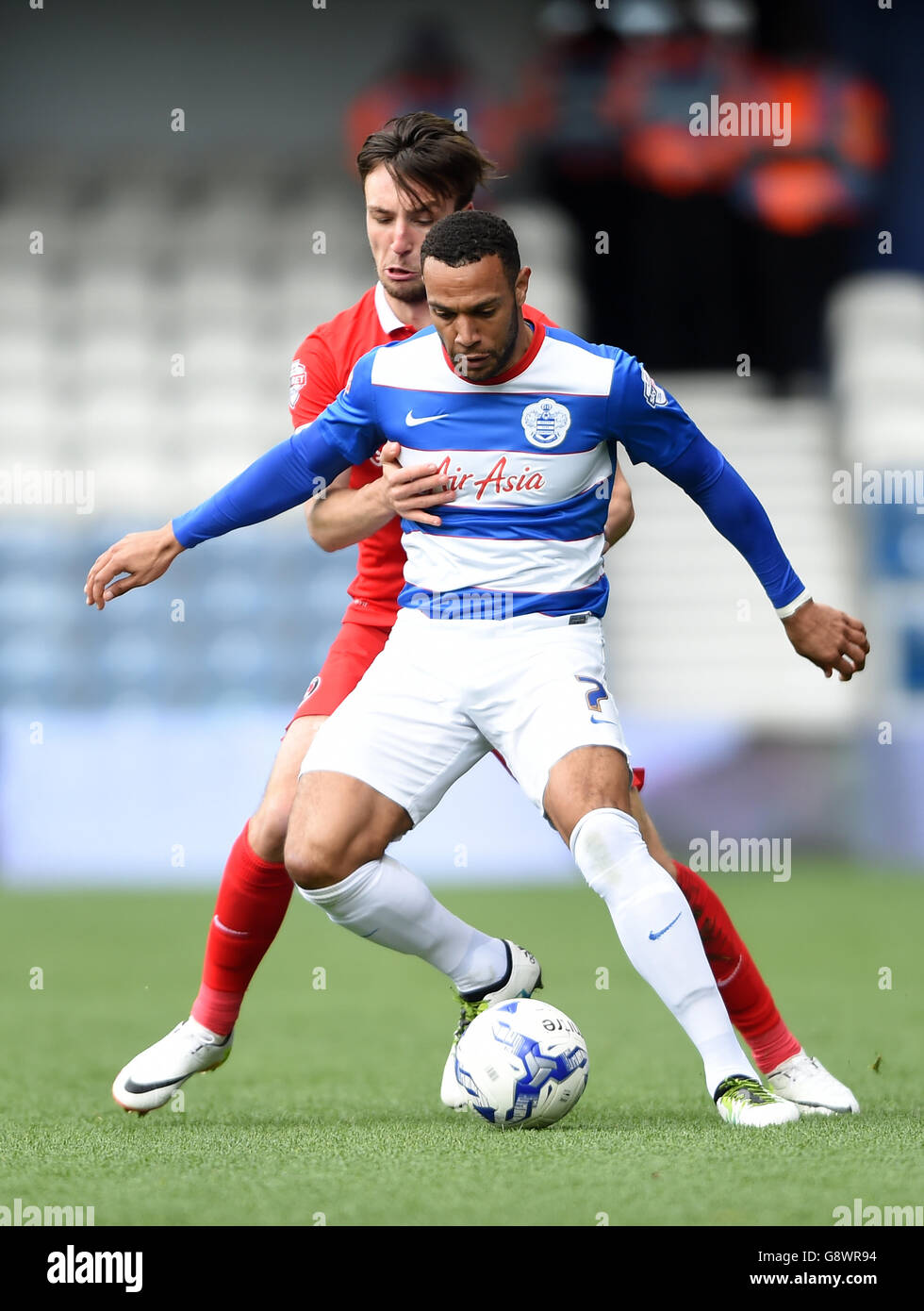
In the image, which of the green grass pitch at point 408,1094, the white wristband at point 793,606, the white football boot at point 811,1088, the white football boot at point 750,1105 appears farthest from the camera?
the white wristband at point 793,606

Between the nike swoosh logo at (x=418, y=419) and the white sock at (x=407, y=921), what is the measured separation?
3.07ft

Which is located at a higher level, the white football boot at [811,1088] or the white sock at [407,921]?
the white sock at [407,921]

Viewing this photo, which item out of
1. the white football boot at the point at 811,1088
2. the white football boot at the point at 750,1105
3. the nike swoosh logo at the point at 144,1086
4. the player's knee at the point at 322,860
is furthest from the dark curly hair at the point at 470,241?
the nike swoosh logo at the point at 144,1086

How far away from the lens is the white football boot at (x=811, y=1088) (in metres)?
3.85

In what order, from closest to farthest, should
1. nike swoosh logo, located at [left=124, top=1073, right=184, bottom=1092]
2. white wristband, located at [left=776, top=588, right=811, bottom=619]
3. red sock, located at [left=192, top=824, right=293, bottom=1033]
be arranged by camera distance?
white wristband, located at [left=776, top=588, right=811, bottom=619] → nike swoosh logo, located at [left=124, top=1073, right=184, bottom=1092] → red sock, located at [left=192, top=824, right=293, bottom=1033]

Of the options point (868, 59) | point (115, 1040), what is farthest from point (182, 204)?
point (115, 1040)

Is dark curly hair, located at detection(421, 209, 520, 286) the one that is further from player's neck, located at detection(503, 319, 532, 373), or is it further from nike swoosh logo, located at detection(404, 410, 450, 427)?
nike swoosh logo, located at detection(404, 410, 450, 427)

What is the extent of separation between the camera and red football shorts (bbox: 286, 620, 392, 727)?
423 centimetres

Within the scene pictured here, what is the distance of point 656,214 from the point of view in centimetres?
1428

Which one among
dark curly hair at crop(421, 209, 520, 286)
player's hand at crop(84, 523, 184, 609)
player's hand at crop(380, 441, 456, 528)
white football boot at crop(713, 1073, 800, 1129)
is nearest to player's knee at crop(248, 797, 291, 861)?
player's hand at crop(84, 523, 184, 609)

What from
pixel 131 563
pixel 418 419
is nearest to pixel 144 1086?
pixel 131 563

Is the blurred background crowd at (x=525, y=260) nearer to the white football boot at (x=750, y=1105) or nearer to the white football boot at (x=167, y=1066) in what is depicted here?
the white football boot at (x=167, y=1066)

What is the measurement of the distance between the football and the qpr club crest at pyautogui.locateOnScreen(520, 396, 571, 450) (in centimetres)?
122
